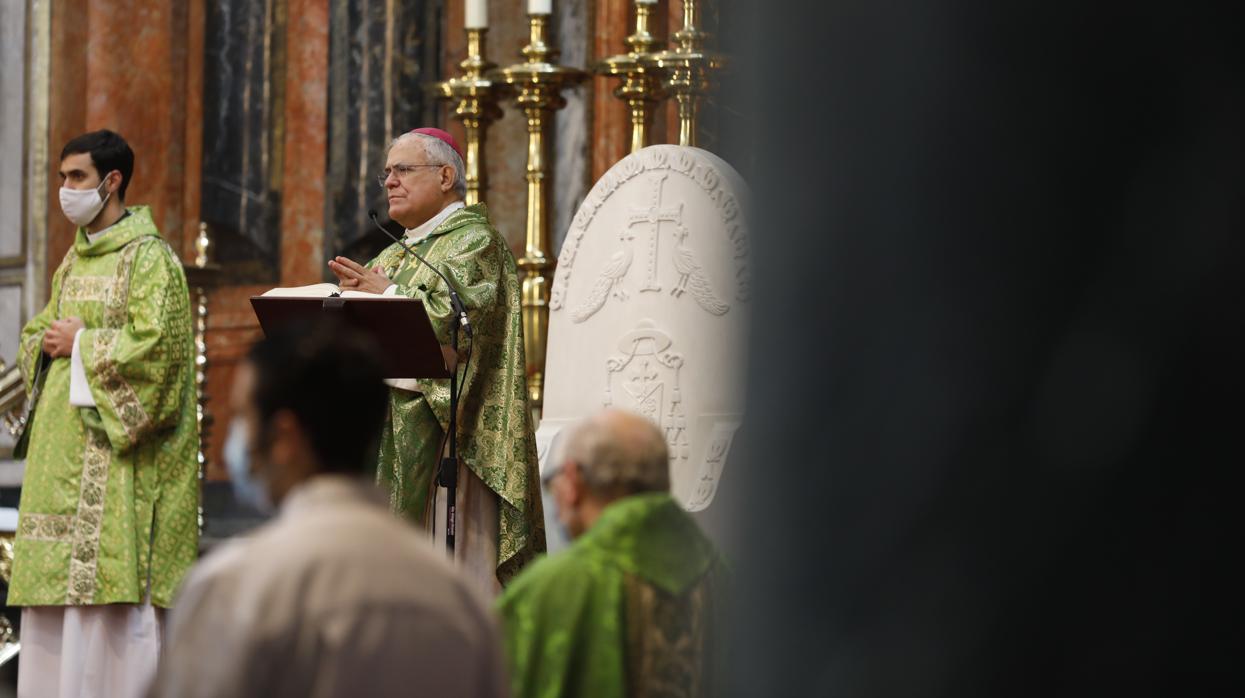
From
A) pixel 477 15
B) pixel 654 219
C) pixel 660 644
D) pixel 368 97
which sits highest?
pixel 477 15

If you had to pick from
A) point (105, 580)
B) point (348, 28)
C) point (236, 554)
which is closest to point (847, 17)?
point (236, 554)

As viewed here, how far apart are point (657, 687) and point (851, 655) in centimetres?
115

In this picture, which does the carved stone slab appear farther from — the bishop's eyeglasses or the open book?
the open book

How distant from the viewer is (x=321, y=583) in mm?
2158

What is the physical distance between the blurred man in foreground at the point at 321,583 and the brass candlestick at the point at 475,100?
5603 mm

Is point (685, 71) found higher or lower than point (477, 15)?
lower

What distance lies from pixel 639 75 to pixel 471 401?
6.33 ft

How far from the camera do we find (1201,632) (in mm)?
1655

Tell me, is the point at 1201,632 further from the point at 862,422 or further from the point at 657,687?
the point at 657,687

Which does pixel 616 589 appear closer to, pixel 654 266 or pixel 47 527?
pixel 654 266

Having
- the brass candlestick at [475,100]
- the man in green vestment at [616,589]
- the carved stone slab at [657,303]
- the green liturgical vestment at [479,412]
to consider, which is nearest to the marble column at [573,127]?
the brass candlestick at [475,100]

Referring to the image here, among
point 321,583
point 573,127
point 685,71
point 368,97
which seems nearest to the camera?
point 321,583

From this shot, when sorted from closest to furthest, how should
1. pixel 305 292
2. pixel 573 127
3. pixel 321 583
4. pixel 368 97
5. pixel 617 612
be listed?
pixel 321 583, pixel 617 612, pixel 305 292, pixel 573 127, pixel 368 97

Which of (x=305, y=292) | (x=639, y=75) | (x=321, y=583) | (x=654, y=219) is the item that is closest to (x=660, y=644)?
(x=321, y=583)
